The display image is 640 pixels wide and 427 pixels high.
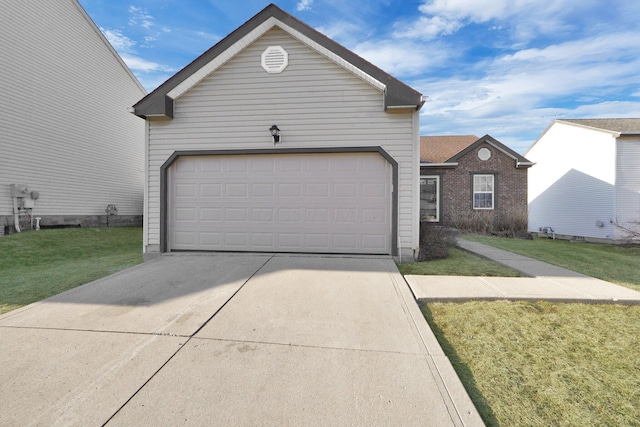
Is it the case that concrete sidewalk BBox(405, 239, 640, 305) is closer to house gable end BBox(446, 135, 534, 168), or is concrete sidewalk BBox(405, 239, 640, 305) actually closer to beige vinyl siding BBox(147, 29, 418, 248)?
beige vinyl siding BBox(147, 29, 418, 248)

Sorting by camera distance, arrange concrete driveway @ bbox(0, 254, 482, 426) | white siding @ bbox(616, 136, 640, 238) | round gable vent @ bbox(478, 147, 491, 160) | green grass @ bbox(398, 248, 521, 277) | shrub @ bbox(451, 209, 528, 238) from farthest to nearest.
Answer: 1. round gable vent @ bbox(478, 147, 491, 160)
2. shrub @ bbox(451, 209, 528, 238)
3. white siding @ bbox(616, 136, 640, 238)
4. green grass @ bbox(398, 248, 521, 277)
5. concrete driveway @ bbox(0, 254, 482, 426)

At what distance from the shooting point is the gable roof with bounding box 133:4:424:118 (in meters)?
5.91

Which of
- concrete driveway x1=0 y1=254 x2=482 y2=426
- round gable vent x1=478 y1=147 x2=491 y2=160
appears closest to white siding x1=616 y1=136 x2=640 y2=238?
round gable vent x1=478 y1=147 x2=491 y2=160

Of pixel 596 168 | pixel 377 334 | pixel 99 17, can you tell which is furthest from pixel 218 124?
pixel 596 168

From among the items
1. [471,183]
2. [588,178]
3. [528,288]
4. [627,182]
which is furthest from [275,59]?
[588,178]

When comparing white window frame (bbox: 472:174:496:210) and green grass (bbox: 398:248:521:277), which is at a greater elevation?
white window frame (bbox: 472:174:496:210)

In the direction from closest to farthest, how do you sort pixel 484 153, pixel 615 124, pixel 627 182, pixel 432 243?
pixel 432 243 < pixel 627 182 < pixel 615 124 < pixel 484 153

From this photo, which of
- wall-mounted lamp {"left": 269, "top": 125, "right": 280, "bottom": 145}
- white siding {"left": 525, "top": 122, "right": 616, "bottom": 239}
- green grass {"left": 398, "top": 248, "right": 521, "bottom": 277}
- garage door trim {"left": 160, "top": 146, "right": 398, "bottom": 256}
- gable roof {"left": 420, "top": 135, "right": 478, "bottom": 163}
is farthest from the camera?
gable roof {"left": 420, "top": 135, "right": 478, "bottom": 163}

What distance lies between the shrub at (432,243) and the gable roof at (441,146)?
7975 mm

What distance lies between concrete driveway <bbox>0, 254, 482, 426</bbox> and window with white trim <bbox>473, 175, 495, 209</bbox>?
11948 millimetres

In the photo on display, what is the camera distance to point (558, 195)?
1602 cm

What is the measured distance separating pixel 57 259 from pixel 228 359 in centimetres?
816

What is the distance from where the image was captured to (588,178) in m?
13.9

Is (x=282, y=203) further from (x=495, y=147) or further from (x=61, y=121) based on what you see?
(x=495, y=147)
